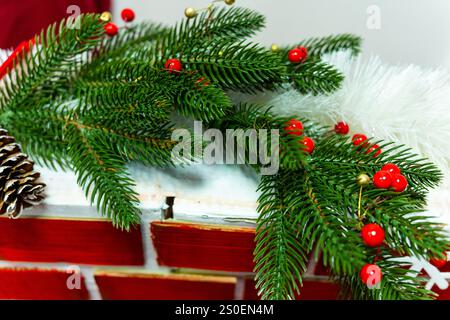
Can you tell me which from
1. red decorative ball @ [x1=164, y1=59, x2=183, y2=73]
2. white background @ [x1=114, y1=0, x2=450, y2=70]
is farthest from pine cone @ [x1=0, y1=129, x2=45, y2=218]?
white background @ [x1=114, y1=0, x2=450, y2=70]

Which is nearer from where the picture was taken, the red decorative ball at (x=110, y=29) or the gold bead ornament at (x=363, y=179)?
the gold bead ornament at (x=363, y=179)

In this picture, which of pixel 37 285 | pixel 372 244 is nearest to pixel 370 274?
pixel 372 244

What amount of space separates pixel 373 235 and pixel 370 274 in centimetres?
3

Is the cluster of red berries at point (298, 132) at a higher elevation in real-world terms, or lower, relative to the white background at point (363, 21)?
lower

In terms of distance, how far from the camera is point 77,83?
544mm

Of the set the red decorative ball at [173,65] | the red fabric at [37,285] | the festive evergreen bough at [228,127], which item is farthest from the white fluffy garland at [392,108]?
the red fabric at [37,285]

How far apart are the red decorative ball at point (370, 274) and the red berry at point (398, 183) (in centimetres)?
8

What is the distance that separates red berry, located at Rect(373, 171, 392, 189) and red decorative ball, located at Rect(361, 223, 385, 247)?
0.15ft

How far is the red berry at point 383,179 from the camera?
375 millimetres

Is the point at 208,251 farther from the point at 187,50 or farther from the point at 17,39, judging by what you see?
the point at 17,39

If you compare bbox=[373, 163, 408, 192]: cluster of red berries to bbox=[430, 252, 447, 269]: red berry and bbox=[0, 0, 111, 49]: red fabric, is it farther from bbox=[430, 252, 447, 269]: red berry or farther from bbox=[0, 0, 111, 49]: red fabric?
bbox=[0, 0, 111, 49]: red fabric

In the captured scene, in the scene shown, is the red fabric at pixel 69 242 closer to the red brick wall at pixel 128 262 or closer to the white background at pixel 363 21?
the red brick wall at pixel 128 262

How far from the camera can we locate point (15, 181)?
0.44 m
